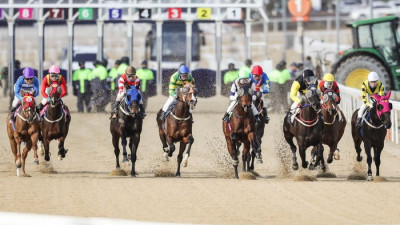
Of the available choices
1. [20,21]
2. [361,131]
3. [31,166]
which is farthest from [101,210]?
[20,21]

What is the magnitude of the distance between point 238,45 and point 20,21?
27.0 metres

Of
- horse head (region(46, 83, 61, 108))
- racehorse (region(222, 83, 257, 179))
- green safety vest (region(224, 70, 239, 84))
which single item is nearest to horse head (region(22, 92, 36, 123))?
horse head (region(46, 83, 61, 108))

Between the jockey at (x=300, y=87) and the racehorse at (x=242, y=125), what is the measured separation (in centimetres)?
88

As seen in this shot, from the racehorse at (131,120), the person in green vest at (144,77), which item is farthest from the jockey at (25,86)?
the person in green vest at (144,77)

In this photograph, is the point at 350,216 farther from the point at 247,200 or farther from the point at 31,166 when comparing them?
the point at 31,166

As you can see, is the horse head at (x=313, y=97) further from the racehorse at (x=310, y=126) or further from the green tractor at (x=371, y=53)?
the green tractor at (x=371, y=53)

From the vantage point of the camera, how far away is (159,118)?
18844 millimetres

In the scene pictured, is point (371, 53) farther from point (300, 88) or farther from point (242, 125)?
point (242, 125)

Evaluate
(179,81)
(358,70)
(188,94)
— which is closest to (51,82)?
(179,81)

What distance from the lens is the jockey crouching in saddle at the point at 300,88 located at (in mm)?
17625

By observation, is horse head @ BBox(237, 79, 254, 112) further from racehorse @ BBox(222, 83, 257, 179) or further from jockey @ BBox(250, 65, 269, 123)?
jockey @ BBox(250, 65, 269, 123)

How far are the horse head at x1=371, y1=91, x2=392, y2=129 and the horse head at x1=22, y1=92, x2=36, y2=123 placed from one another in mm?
4970

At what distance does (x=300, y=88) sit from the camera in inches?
714

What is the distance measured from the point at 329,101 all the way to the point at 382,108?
946mm
